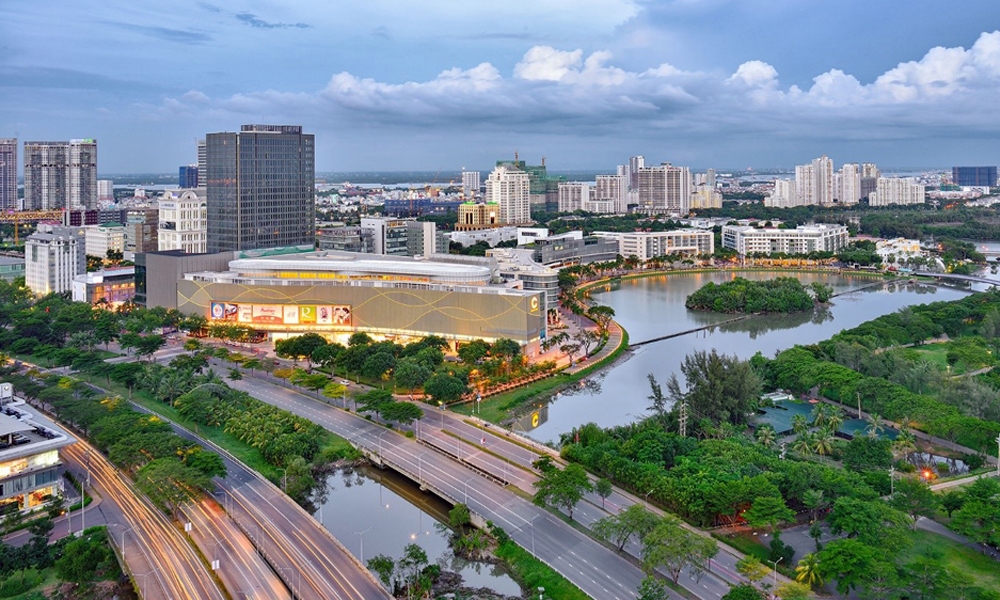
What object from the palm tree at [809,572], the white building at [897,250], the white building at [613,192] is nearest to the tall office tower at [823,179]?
the white building at [613,192]

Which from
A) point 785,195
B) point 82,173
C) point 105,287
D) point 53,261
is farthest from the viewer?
point 785,195

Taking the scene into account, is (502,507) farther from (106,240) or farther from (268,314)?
(106,240)

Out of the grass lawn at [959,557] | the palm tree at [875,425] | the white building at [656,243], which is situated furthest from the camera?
the white building at [656,243]

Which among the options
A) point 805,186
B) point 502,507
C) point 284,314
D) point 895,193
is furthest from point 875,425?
point 805,186

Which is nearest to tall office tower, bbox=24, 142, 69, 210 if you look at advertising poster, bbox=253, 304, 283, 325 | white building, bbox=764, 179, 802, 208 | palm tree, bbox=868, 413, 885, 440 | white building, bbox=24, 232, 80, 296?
white building, bbox=24, 232, 80, 296

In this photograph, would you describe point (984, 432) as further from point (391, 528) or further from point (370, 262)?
point (370, 262)

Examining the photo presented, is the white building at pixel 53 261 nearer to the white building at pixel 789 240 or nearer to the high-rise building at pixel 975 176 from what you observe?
the white building at pixel 789 240
